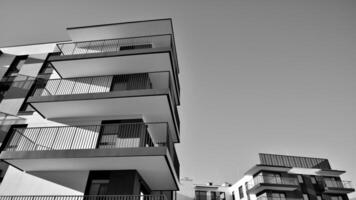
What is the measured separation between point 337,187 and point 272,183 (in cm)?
1225

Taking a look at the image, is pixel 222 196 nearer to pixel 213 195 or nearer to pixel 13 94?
pixel 213 195

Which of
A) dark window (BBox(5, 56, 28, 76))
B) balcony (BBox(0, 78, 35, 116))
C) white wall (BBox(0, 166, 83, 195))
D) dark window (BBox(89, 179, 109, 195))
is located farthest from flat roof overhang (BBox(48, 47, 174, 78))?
dark window (BBox(89, 179, 109, 195))

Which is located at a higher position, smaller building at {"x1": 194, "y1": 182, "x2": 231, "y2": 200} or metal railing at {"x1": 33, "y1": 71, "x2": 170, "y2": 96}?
smaller building at {"x1": 194, "y1": 182, "x2": 231, "y2": 200}

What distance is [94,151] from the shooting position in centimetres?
1025

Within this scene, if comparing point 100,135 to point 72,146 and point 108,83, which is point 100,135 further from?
point 108,83

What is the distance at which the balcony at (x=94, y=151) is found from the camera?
1020cm

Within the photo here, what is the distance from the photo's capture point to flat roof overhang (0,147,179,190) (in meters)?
10.0

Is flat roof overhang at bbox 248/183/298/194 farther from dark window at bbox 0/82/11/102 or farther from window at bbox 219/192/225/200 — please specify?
dark window at bbox 0/82/11/102

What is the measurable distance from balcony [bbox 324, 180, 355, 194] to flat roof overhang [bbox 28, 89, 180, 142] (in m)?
37.0

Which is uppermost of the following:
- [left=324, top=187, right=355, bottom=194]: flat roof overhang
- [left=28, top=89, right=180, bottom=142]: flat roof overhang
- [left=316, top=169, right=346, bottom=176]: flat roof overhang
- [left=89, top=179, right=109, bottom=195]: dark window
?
[left=316, top=169, right=346, bottom=176]: flat roof overhang

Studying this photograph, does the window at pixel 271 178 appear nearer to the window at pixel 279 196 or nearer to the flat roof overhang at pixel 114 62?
the window at pixel 279 196

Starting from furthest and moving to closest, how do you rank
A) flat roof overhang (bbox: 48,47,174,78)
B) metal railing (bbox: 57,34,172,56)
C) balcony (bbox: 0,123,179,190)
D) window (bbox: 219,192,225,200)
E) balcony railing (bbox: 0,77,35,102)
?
window (bbox: 219,192,225,200) → metal railing (bbox: 57,34,172,56) → balcony railing (bbox: 0,77,35,102) → flat roof overhang (bbox: 48,47,174,78) → balcony (bbox: 0,123,179,190)

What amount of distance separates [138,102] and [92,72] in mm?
4700

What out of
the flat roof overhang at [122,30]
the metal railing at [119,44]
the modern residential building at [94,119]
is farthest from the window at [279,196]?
the flat roof overhang at [122,30]
